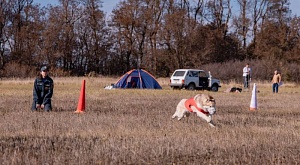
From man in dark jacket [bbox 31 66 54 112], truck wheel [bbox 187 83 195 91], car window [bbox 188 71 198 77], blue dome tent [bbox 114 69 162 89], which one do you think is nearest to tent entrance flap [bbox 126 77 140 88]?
blue dome tent [bbox 114 69 162 89]

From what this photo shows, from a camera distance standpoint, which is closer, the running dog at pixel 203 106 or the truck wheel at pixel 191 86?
the running dog at pixel 203 106

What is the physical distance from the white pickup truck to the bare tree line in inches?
781

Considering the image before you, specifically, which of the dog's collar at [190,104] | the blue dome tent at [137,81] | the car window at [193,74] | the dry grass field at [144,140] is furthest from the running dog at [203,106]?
the car window at [193,74]

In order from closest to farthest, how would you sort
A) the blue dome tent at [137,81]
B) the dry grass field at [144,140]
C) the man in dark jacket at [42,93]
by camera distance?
the dry grass field at [144,140] → the man in dark jacket at [42,93] → the blue dome tent at [137,81]

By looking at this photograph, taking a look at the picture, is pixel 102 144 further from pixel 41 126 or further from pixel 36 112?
pixel 36 112

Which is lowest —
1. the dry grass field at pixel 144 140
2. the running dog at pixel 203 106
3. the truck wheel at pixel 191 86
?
the dry grass field at pixel 144 140

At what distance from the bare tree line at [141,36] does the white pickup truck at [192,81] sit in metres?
19.8

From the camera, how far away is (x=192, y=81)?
3262 cm

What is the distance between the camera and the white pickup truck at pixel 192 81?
32344mm

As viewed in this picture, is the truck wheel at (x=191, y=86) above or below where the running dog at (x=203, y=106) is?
below

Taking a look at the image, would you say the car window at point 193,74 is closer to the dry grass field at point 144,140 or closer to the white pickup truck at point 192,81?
the white pickup truck at point 192,81

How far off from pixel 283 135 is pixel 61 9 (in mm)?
49983

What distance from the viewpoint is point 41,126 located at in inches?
376

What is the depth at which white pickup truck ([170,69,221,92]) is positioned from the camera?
32.3 m
